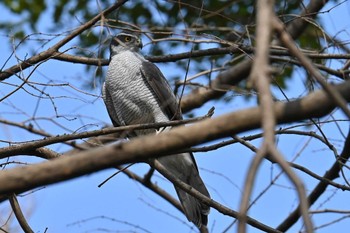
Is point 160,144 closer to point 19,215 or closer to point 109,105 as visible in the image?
point 19,215

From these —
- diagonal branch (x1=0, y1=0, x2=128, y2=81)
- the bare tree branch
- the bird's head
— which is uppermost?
the bird's head

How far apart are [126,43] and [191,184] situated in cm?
156

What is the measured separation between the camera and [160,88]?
5852 millimetres

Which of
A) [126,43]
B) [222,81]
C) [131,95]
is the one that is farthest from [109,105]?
[222,81]

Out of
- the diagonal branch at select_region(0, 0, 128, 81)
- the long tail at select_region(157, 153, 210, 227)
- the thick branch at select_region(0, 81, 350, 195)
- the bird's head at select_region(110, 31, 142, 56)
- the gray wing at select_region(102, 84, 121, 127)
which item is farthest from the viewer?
the bird's head at select_region(110, 31, 142, 56)

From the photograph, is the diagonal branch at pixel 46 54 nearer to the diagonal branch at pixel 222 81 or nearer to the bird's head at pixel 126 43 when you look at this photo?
the bird's head at pixel 126 43

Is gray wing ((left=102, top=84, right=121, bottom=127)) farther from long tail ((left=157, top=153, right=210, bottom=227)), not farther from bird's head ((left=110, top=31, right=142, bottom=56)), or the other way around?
long tail ((left=157, top=153, right=210, bottom=227))

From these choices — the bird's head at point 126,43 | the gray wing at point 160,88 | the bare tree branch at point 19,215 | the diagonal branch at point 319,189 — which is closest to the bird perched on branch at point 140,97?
the gray wing at point 160,88

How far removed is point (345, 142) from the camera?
4629mm

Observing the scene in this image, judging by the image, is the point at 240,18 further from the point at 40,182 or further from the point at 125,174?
the point at 40,182

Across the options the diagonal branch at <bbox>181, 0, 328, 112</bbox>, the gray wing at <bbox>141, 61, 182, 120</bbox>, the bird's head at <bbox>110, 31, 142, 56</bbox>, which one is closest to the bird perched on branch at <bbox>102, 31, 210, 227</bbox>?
the gray wing at <bbox>141, 61, 182, 120</bbox>

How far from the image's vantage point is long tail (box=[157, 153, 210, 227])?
519 centimetres

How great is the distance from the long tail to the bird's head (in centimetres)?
108

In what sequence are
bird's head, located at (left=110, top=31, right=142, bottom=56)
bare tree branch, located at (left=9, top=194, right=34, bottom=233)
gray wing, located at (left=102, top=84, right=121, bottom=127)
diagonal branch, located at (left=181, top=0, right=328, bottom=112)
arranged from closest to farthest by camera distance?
bare tree branch, located at (left=9, top=194, right=34, bottom=233)
gray wing, located at (left=102, top=84, right=121, bottom=127)
bird's head, located at (left=110, top=31, right=142, bottom=56)
diagonal branch, located at (left=181, top=0, right=328, bottom=112)
